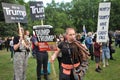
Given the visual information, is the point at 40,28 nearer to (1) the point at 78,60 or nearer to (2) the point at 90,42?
(1) the point at 78,60

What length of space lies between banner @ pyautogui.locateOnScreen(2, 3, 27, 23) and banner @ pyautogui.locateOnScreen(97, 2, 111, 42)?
12.6 feet

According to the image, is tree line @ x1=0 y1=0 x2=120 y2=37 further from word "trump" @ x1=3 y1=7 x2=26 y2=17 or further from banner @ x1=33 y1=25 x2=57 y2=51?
banner @ x1=33 y1=25 x2=57 y2=51

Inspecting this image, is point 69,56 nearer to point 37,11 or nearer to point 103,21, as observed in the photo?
point 37,11

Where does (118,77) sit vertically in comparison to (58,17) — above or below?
above

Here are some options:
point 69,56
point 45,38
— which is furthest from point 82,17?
→ point 69,56

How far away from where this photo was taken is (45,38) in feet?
35.8

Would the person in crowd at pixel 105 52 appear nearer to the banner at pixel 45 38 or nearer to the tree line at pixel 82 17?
the banner at pixel 45 38

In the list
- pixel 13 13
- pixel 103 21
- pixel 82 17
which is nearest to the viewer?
pixel 13 13

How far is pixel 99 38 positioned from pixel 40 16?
9.28 ft

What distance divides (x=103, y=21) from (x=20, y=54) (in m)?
5.10

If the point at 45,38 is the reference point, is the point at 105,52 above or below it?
below

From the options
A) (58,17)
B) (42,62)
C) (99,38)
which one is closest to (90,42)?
(99,38)

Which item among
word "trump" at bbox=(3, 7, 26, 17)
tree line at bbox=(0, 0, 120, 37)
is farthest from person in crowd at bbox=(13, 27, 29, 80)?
tree line at bbox=(0, 0, 120, 37)

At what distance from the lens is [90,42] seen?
20.0 metres
